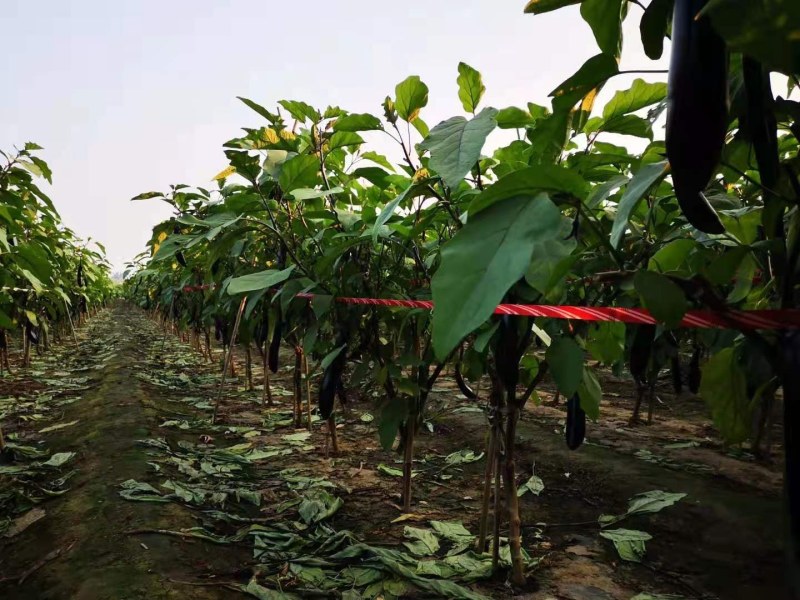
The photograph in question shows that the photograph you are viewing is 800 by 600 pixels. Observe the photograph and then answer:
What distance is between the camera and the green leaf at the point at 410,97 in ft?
3.96

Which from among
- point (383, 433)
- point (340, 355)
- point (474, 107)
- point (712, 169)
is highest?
point (474, 107)

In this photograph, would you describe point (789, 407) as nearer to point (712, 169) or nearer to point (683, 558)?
point (712, 169)

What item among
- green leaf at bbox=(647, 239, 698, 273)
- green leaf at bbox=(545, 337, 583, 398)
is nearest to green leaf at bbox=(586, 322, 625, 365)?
green leaf at bbox=(545, 337, 583, 398)

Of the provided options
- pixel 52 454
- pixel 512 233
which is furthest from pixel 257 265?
pixel 512 233

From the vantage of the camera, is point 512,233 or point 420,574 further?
point 420,574

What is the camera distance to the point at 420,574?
1.40 meters

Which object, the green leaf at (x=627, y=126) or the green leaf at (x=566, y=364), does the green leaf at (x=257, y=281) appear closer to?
the green leaf at (x=566, y=364)

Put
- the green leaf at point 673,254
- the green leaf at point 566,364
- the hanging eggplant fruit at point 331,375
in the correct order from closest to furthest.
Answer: the green leaf at point 673,254
the green leaf at point 566,364
the hanging eggplant fruit at point 331,375

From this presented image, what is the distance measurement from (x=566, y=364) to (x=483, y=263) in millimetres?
526

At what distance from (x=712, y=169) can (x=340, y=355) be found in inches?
51.6

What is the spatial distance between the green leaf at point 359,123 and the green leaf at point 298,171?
6.4 inches

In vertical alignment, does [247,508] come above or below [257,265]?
below

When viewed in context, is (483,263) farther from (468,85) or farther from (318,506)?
(318,506)

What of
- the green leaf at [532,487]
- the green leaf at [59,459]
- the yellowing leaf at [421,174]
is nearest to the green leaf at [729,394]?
the yellowing leaf at [421,174]
